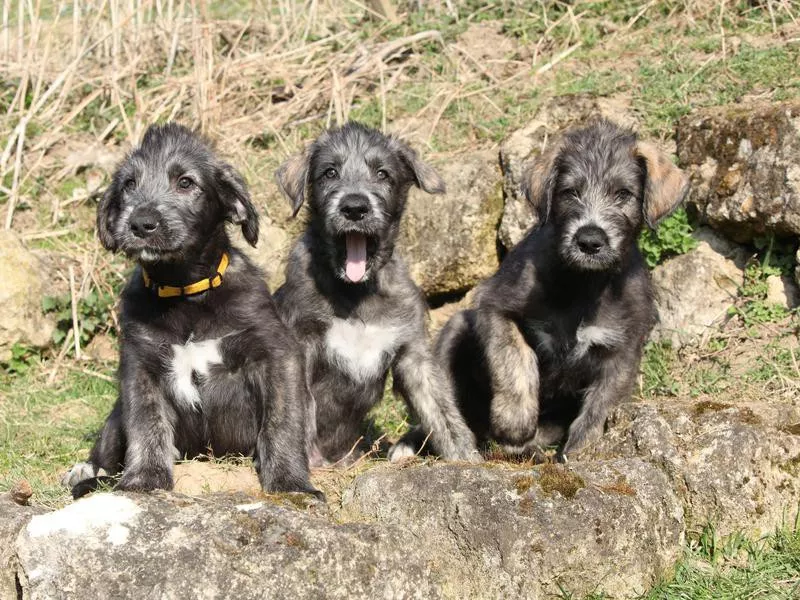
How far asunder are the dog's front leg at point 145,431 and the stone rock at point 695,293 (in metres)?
3.95

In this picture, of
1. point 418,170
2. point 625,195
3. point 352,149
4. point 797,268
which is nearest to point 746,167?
point 797,268

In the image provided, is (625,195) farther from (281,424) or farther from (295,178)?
(281,424)

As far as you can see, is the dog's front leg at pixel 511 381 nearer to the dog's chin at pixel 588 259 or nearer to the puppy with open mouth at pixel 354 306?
the puppy with open mouth at pixel 354 306

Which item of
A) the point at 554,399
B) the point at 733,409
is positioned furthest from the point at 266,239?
the point at 733,409

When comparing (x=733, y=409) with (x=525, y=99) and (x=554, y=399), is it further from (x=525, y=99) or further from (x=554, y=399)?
(x=525, y=99)

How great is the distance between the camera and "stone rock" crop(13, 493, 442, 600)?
3.86 meters

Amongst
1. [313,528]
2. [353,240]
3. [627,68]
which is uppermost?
[627,68]

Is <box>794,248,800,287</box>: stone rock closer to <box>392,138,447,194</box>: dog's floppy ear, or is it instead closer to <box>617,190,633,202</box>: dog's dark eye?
<box>617,190,633,202</box>: dog's dark eye

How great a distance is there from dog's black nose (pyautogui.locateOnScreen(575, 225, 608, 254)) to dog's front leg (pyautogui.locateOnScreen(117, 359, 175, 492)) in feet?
8.47

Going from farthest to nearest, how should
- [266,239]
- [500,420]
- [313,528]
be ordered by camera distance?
[266,239], [500,420], [313,528]

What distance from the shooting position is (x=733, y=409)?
5281mm

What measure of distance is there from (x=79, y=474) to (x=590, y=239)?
339 cm

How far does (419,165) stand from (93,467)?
2849 mm

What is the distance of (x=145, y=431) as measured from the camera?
5473 millimetres
